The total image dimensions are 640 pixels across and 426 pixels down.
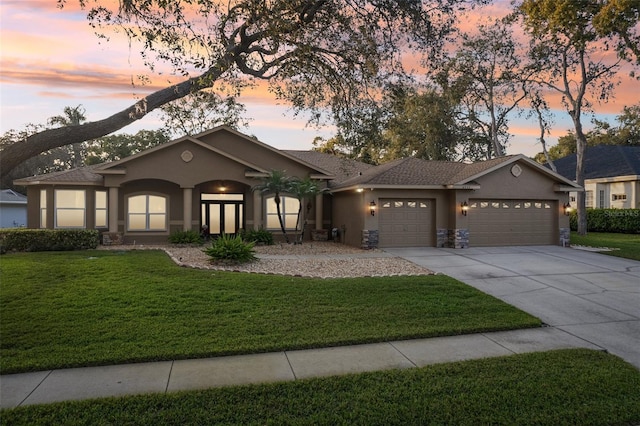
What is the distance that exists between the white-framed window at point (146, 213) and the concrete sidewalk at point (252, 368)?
1315 cm

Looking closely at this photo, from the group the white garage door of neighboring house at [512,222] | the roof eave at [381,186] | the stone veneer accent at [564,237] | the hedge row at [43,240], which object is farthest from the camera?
the stone veneer accent at [564,237]

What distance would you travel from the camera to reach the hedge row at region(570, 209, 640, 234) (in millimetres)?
23188

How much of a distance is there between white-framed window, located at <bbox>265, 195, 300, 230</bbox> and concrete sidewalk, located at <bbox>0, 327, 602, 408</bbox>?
526 inches

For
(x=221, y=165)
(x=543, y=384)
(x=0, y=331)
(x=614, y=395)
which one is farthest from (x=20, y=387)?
(x=221, y=165)

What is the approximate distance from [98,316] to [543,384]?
21.2 feet

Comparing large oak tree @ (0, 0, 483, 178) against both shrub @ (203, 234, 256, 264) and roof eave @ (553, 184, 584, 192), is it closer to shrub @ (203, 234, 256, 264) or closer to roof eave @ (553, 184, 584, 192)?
shrub @ (203, 234, 256, 264)

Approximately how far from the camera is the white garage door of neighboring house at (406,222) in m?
15.9

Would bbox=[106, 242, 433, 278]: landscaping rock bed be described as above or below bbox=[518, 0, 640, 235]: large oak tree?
below

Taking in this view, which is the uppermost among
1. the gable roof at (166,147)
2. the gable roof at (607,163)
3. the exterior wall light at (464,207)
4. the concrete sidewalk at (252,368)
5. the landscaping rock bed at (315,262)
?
the gable roof at (607,163)

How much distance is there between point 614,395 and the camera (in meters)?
4.22

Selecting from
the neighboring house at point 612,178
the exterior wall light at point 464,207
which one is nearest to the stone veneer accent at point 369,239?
the exterior wall light at point 464,207

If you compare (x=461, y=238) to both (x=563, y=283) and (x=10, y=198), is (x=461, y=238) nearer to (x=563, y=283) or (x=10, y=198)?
(x=563, y=283)

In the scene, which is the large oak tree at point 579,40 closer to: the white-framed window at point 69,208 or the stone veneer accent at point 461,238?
the stone veneer accent at point 461,238

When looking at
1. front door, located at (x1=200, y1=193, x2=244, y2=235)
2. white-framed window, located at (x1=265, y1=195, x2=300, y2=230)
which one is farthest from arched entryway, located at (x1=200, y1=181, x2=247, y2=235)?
white-framed window, located at (x1=265, y1=195, x2=300, y2=230)
